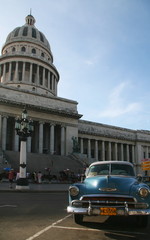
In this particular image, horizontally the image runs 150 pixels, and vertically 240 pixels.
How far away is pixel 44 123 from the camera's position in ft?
150

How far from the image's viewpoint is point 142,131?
231 feet

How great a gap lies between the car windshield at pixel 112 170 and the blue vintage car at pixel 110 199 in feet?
3.43

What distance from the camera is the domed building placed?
41.3 meters

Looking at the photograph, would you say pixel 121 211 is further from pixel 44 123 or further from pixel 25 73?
pixel 25 73

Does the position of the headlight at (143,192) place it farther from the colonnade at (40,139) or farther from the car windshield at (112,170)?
the colonnade at (40,139)

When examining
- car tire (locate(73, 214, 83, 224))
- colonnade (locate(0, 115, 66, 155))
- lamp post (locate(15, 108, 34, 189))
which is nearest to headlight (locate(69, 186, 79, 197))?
car tire (locate(73, 214, 83, 224))

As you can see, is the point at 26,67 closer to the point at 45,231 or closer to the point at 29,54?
the point at 29,54

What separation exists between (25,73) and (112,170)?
57.0m

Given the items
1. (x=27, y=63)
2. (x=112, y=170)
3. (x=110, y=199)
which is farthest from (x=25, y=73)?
(x=110, y=199)

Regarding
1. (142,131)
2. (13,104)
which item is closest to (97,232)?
(13,104)

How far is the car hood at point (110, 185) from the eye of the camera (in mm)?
6164

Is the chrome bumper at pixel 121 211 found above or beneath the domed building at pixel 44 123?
beneath

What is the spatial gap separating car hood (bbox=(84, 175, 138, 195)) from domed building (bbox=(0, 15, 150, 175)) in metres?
27.9

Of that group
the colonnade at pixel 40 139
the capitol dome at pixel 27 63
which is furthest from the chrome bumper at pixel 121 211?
the capitol dome at pixel 27 63
